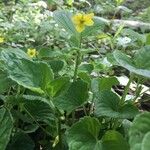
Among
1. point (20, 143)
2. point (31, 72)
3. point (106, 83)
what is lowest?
point (20, 143)

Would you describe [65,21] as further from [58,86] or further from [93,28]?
[58,86]

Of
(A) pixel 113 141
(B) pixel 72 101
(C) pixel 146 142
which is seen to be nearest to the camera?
(C) pixel 146 142

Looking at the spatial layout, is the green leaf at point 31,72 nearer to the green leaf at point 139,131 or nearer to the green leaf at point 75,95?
the green leaf at point 75,95

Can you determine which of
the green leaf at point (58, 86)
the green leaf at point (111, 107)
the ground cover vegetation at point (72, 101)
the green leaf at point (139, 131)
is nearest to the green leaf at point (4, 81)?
the ground cover vegetation at point (72, 101)

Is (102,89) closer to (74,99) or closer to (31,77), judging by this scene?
(74,99)

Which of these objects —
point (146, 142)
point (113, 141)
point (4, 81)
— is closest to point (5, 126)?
point (4, 81)

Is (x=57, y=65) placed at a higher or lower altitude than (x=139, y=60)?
lower

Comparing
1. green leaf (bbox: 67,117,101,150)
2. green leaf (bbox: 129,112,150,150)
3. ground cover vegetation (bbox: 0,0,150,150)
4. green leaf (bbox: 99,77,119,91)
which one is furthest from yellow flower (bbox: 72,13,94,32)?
green leaf (bbox: 129,112,150,150)
